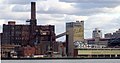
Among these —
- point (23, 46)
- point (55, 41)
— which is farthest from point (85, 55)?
point (23, 46)

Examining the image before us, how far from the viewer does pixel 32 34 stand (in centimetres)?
17462

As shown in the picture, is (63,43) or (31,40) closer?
(31,40)

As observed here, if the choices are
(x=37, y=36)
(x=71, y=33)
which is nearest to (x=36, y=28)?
(x=37, y=36)

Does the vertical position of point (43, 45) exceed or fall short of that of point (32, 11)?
it falls short

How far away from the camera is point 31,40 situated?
6909 inches

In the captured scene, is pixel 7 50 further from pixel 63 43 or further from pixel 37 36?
pixel 63 43

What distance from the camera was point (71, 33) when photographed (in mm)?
198625

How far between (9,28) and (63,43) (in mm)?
26186

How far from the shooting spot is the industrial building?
173125mm

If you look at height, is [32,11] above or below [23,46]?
above

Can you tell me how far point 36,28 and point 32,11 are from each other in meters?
6.36

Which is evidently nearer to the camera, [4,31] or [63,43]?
[4,31]

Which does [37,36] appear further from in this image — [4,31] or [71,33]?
[71,33]

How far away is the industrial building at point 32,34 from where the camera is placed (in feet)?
568
